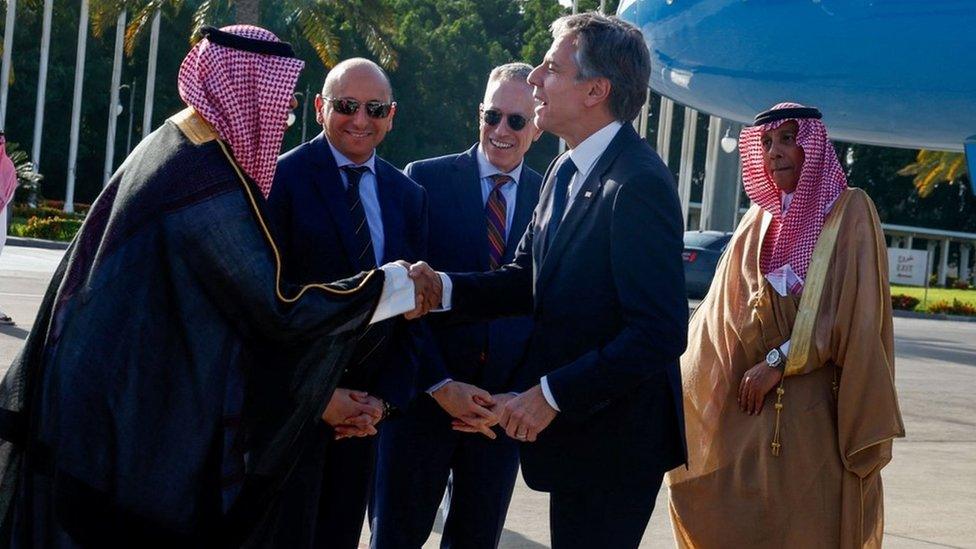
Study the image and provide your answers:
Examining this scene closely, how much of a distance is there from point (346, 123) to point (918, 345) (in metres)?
15.3

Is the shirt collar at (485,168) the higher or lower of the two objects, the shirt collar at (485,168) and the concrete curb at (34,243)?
the higher

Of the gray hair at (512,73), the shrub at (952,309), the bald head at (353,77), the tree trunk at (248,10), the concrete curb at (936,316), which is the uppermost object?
the tree trunk at (248,10)

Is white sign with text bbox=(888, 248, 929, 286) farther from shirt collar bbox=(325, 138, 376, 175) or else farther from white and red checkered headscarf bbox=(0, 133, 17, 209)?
shirt collar bbox=(325, 138, 376, 175)

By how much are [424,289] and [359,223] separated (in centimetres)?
39

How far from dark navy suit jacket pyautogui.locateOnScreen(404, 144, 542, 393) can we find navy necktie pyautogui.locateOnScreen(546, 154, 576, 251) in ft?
2.54

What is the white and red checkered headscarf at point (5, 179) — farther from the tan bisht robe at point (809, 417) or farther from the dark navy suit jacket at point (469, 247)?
the tan bisht robe at point (809, 417)

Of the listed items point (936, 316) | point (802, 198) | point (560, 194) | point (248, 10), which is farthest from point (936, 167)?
point (560, 194)

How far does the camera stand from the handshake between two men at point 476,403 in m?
3.46

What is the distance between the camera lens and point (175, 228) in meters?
3.19

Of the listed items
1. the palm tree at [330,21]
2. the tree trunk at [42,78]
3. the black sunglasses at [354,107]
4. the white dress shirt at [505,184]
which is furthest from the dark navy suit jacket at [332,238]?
the tree trunk at [42,78]

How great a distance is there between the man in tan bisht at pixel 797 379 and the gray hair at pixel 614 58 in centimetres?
143

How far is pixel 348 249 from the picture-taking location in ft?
13.5

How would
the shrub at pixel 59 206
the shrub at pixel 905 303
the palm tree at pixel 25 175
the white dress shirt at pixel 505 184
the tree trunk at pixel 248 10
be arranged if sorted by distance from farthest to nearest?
the shrub at pixel 59 206
the palm tree at pixel 25 175
the shrub at pixel 905 303
the tree trunk at pixel 248 10
the white dress shirt at pixel 505 184

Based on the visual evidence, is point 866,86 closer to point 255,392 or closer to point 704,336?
point 704,336
